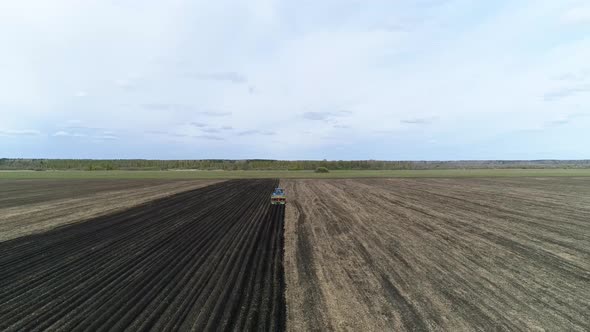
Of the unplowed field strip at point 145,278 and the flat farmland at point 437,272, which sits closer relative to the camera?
the unplowed field strip at point 145,278

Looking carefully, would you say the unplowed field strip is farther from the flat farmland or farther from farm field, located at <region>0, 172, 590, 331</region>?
the flat farmland

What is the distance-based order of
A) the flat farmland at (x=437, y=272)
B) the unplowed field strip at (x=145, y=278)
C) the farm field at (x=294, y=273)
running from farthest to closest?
the flat farmland at (x=437, y=272), the farm field at (x=294, y=273), the unplowed field strip at (x=145, y=278)

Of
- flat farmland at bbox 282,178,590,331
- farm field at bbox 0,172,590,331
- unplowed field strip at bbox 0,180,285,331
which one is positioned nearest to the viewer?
unplowed field strip at bbox 0,180,285,331

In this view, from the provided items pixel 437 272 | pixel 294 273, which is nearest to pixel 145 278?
pixel 294 273

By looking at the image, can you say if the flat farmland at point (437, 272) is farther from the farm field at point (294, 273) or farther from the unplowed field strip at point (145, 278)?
the unplowed field strip at point (145, 278)

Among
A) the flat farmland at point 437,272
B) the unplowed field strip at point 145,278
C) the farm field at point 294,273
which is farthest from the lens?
the flat farmland at point 437,272

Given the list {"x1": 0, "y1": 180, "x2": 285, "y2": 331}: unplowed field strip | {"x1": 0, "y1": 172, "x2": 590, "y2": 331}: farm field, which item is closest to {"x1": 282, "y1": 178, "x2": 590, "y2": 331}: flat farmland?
{"x1": 0, "y1": 172, "x2": 590, "y2": 331}: farm field

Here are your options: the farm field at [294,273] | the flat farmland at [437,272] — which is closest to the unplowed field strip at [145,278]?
the farm field at [294,273]
